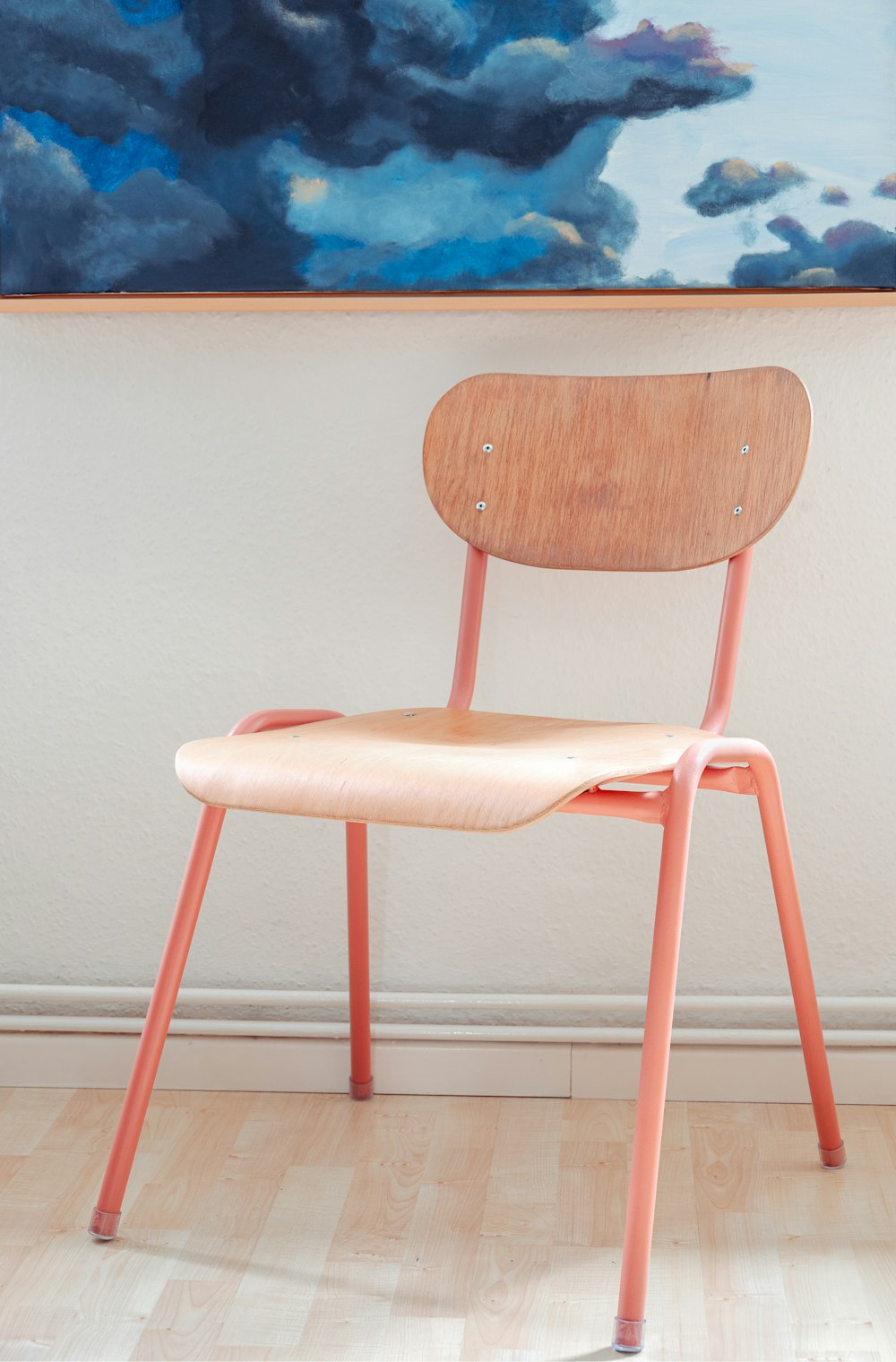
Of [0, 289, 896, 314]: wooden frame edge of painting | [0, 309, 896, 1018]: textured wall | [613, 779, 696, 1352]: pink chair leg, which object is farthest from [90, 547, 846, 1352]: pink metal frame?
[0, 289, 896, 314]: wooden frame edge of painting

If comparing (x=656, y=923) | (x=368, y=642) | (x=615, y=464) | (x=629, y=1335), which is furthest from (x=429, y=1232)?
(x=615, y=464)

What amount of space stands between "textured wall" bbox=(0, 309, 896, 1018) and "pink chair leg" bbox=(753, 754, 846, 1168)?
202 mm

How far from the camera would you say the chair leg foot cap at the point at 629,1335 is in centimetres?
94

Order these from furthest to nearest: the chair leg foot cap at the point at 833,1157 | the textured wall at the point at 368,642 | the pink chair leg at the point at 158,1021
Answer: the textured wall at the point at 368,642 → the chair leg foot cap at the point at 833,1157 → the pink chair leg at the point at 158,1021

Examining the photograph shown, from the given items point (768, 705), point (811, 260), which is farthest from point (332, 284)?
point (768, 705)

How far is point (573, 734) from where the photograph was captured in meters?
1.11

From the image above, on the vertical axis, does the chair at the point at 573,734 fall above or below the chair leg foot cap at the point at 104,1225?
above

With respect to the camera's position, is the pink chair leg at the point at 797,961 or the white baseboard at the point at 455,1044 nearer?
the pink chair leg at the point at 797,961

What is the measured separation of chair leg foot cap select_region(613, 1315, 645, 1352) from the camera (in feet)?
3.10

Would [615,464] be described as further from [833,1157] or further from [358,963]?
[833,1157]

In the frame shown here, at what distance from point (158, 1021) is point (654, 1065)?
1.41 feet

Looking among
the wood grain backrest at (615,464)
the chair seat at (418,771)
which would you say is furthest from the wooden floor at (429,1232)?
the wood grain backrest at (615,464)

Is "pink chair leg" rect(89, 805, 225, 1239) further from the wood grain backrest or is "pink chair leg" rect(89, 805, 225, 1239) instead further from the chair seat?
the wood grain backrest

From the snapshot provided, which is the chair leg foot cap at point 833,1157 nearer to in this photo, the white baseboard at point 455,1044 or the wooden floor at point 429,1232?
the wooden floor at point 429,1232
